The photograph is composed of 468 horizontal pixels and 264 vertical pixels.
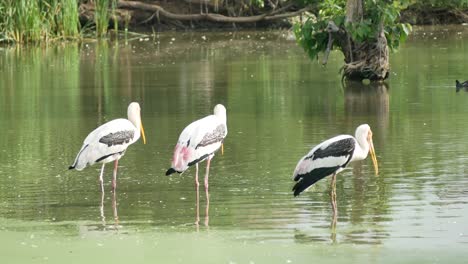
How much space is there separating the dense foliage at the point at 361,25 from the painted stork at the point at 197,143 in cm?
990

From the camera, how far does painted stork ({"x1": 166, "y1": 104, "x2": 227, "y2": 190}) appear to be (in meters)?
10.8

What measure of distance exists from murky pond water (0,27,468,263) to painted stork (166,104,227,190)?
383 mm

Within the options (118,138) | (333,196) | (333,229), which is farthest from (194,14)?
(333,229)

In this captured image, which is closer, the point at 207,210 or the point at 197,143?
the point at 207,210

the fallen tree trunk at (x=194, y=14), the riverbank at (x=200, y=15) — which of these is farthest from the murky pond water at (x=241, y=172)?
the fallen tree trunk at (x=194, y=14)

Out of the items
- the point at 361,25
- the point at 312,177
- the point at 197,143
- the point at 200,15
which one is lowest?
the point at 312,177

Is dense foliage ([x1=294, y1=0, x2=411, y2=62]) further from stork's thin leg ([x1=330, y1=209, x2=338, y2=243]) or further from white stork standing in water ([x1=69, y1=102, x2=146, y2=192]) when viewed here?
stork's thin leg ([x1=330, y1=209, x2=338, y2=243])

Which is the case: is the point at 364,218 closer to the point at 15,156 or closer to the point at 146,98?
the point at 15,156

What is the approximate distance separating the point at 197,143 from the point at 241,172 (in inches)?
71.6

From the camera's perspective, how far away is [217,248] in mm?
9078

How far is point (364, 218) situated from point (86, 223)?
2.24 metres

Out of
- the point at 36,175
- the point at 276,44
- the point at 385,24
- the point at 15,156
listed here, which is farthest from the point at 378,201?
the point at 276,44

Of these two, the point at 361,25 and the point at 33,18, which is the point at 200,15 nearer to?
the point at 33,18

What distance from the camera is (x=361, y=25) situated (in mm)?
20891
